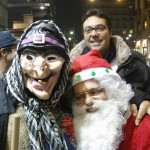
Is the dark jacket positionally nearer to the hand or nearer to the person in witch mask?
the person in witch mask

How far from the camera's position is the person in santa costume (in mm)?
1879

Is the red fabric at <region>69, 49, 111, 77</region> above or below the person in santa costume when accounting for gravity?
above

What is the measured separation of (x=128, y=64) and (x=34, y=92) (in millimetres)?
1660

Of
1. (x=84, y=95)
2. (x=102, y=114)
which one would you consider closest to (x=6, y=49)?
(x=84, y=95)

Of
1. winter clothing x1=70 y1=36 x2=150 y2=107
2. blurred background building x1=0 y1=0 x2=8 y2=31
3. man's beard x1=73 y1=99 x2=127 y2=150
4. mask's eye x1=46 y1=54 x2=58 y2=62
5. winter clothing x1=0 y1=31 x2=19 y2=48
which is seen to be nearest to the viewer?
mask's eye x1=46 y1=54 x2=58 y2=62

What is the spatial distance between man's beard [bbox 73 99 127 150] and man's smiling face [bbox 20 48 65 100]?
416 millimetres

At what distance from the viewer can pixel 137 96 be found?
106 inches

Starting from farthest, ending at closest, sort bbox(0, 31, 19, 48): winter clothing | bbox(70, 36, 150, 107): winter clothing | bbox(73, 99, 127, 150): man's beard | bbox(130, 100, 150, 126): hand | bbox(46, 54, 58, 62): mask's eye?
bbox(0, 31, 19, 48): winter clothing < bbox(70, 36, 150, 107): winter clothing < bbox(130, 100, 150, 126): hand < bbox(73, 99, 127, 150): man's beard < bbox(46, 54, 58, 62): mask's eye

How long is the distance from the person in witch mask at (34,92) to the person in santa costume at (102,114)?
316 mm

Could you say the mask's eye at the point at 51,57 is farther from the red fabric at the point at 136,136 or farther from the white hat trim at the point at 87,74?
the red fabric at the point at 136,136

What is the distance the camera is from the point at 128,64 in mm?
2982

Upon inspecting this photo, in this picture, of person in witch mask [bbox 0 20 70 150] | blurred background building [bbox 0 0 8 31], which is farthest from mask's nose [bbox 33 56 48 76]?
blurred background building [bbox 0 0 8 31]

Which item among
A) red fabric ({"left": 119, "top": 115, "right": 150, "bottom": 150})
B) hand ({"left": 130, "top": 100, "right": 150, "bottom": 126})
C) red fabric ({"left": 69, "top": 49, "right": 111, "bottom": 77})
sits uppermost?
red fabric ({"left": 69, "top": 49, "right": 111, "bottom": 77})

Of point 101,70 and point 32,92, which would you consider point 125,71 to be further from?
point 32,92
